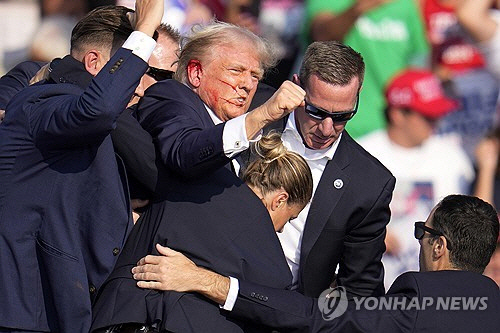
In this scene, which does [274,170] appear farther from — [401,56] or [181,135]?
[401,56]

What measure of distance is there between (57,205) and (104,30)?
66 cm

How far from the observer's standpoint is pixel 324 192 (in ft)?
12.6

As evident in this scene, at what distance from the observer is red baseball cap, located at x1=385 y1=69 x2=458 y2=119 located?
18.0 ft

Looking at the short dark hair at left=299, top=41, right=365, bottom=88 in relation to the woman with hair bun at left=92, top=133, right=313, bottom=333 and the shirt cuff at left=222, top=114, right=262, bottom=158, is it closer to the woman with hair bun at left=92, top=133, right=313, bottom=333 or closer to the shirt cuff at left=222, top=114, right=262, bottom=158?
the woman with hair bun at left=92, top=133, right=313, bottom=333

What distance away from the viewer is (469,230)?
10.8ft

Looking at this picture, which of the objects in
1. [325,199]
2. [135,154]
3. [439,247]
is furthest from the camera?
[325,199]

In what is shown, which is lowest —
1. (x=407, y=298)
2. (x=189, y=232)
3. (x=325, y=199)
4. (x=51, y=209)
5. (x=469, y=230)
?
(x=51, y=209)

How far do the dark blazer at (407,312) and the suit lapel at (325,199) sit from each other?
598mm

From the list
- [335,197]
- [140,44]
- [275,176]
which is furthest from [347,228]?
[140,44]

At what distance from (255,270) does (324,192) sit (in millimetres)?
838

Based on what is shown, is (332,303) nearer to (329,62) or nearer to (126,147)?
(126,147)

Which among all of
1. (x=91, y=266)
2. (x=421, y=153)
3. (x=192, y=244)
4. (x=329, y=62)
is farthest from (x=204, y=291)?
(x=421, y=153)

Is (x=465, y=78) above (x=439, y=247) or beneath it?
above

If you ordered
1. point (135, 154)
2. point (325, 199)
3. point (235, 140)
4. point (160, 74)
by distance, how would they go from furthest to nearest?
point (325, 199) → point (160, 74) → point (135, 154) → point (235, 140)
